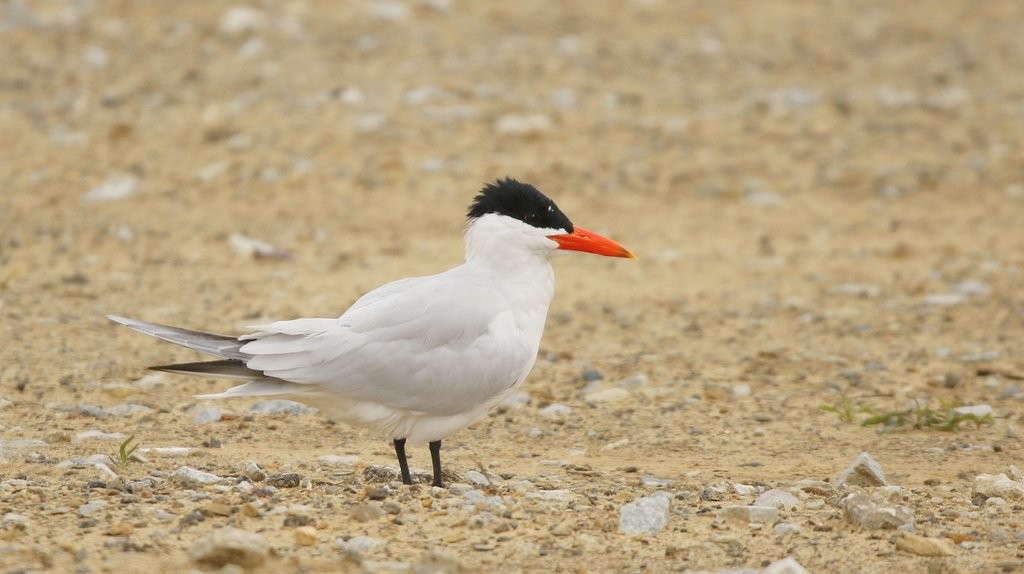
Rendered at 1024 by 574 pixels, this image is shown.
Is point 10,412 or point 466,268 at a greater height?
point 466,268

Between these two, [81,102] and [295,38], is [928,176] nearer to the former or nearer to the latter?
[295,38]

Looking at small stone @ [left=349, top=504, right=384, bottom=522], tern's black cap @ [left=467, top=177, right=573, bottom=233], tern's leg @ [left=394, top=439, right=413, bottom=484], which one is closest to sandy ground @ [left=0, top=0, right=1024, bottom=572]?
small stone @ [left=349, top=504, right=384, bottom=522]

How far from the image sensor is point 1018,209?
356 inches

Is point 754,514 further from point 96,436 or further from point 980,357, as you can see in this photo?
point 980,357

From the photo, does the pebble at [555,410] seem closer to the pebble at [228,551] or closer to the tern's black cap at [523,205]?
the tern's black cap at [523,205]

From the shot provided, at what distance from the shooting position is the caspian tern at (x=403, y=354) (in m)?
4.36

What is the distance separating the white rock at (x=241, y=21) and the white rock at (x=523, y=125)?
2.61 metres

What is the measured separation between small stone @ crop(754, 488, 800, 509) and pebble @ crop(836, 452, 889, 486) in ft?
0.97

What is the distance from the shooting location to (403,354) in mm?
4484

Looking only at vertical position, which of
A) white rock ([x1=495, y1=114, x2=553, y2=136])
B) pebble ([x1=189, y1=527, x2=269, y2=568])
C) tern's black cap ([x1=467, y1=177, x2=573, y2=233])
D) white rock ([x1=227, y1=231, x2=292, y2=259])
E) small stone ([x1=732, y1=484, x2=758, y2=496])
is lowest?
small stone ([x1=732, y1=484, x2=758, y2=496])

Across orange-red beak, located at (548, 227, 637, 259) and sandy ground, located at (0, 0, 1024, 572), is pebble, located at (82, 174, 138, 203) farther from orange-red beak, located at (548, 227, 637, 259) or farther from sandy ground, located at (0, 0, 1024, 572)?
orange-red beak, located at (548, 227, 637, 259)

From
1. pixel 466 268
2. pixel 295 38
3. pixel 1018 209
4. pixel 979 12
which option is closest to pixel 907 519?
pixel 466 268

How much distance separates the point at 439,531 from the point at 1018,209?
6.45m

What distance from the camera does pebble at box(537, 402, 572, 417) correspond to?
5.69 meters
